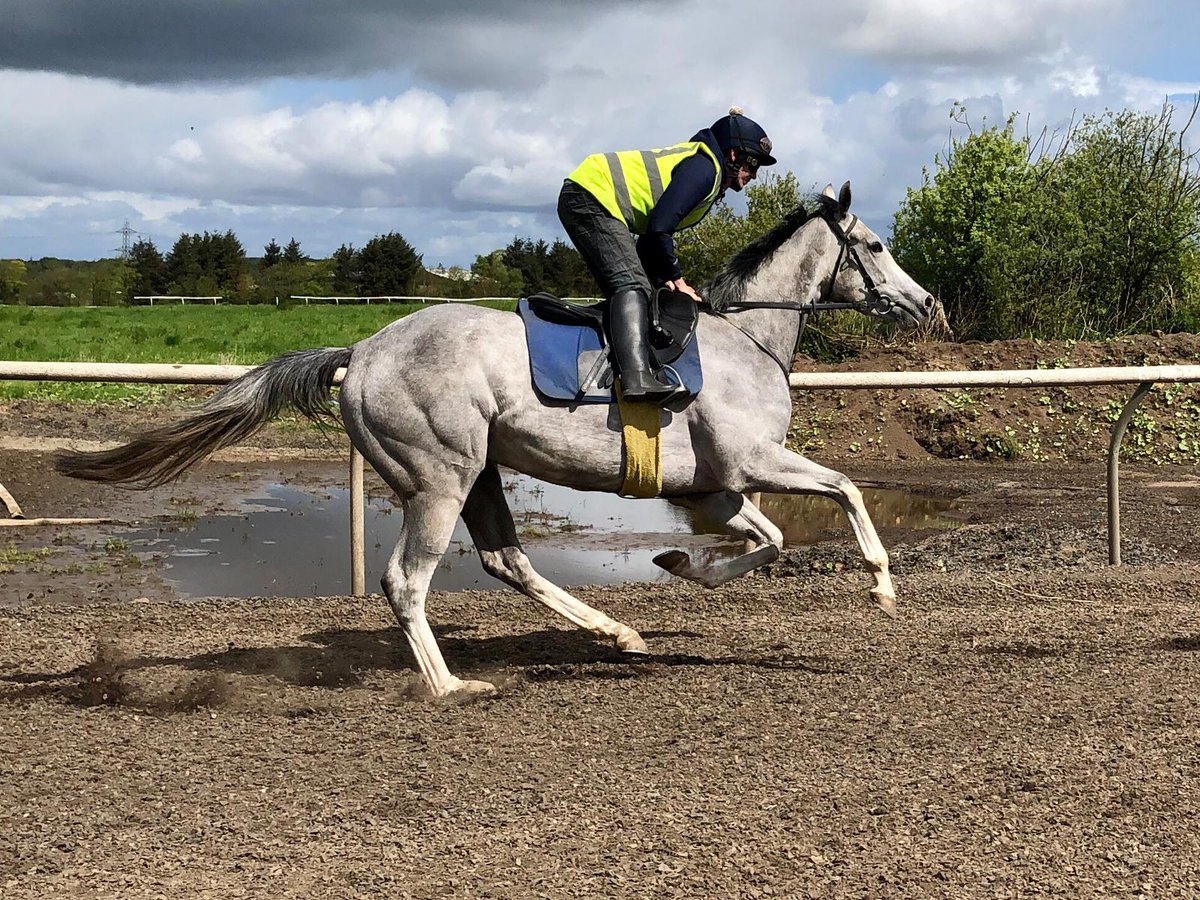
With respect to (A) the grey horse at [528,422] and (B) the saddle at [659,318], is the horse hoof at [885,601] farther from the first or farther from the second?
(B) the saddle at [659,318]

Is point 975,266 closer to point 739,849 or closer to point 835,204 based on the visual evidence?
point 835,204

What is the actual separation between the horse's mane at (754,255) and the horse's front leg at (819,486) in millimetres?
819

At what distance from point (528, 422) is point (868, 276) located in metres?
1.79

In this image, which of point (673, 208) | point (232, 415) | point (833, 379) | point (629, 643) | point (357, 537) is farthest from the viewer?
point (833, 379)

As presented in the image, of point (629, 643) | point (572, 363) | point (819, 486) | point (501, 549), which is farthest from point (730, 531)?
point (572, 363)

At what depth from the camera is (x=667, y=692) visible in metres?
5.31

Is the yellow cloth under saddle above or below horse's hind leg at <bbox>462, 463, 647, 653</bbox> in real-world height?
above

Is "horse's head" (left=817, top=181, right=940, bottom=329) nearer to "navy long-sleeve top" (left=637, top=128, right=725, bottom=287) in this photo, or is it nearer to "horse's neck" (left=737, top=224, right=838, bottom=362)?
"horse's neck" (left=737, top=224, right=838, bottom=362)

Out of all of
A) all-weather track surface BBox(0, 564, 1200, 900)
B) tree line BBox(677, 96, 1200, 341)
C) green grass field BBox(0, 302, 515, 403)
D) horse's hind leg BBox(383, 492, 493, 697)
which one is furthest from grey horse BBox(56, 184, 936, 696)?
tree line BBox(677, 96, 1200, 341)

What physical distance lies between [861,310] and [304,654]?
10.2ft

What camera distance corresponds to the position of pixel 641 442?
545 cm

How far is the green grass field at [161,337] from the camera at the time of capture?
762 inches

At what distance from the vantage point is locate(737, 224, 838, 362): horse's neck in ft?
19.2

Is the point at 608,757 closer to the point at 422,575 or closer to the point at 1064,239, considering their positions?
the point at 422,575
